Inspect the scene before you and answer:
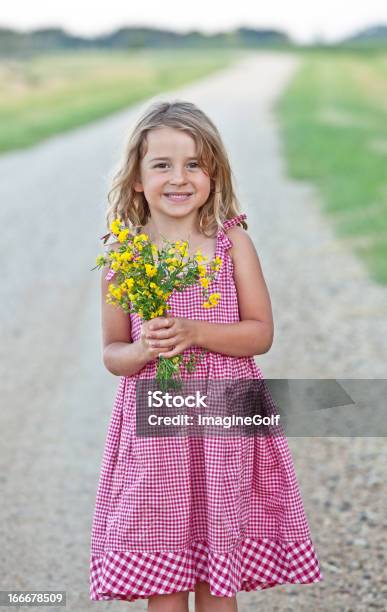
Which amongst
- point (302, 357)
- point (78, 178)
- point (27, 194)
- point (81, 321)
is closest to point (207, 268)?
point (302, 357)

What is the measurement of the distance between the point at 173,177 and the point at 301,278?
19.6 feet

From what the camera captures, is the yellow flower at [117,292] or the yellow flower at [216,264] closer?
the yellow flower at [117,292]

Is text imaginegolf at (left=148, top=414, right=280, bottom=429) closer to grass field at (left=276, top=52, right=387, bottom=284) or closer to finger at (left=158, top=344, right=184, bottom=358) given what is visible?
finger at (left=158, top=344, right=184, bottom=358)

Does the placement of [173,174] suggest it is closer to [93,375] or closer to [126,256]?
[126,256]

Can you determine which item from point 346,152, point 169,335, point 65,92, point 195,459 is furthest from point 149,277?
point 65,92

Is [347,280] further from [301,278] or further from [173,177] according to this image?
[173,177]

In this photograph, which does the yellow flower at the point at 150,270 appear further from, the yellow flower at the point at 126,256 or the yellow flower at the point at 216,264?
the yellow flower at the point at 216,264

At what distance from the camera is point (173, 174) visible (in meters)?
2.88

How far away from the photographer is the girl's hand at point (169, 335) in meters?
2.59

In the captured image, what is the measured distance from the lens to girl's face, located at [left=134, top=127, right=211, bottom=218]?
288 centimetres

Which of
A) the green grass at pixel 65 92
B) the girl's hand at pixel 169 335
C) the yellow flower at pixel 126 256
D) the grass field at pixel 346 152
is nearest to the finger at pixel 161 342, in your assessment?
the girl's hand at pixel 169 335

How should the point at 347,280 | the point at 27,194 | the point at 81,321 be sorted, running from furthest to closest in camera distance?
the point at 27,194 < the point at 347,280 < the point at 81,321

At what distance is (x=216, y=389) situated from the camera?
9.23ft

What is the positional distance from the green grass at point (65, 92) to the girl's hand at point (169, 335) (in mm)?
18248
